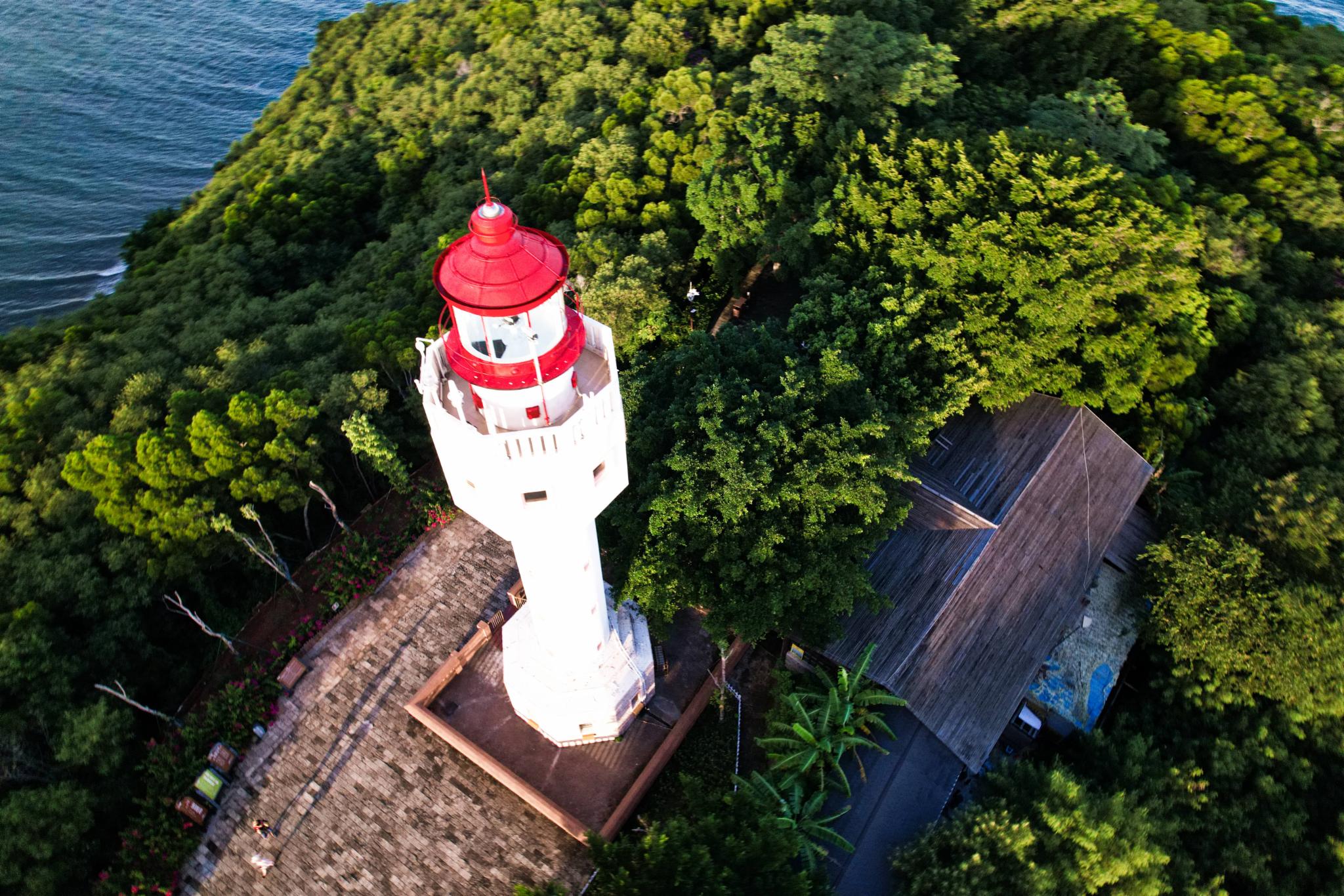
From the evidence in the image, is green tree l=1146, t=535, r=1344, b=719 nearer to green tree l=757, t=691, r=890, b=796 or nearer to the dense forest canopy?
the dense forest canopy

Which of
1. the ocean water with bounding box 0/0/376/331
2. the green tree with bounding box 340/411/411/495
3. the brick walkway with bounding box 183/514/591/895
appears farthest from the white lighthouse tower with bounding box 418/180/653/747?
the ocean water with bounding box 0/0/376/331

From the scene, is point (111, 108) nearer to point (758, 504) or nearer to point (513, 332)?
point (758, 504)

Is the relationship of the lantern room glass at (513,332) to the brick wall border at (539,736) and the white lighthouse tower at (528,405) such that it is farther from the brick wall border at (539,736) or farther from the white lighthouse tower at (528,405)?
the brick wall border at (539,736)

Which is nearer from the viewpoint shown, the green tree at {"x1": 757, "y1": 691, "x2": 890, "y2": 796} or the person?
the green tree at {"x1": 757, "y1": 691, "x2": 890, "y2": 796}

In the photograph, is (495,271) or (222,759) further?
(222,759)

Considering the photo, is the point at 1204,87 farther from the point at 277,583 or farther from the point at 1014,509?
the point at 277,583

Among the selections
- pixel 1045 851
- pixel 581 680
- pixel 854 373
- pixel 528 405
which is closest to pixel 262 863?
pixel 581 680
